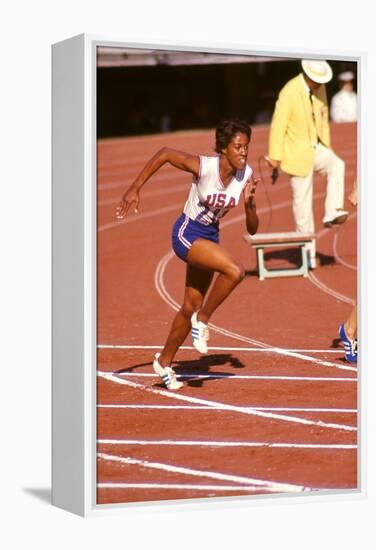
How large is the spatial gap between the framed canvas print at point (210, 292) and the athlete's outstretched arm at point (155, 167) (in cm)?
1

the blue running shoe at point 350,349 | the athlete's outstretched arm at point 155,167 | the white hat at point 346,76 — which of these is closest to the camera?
the athlete's outstretched arm at point 155,167

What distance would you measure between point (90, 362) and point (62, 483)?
0.98m

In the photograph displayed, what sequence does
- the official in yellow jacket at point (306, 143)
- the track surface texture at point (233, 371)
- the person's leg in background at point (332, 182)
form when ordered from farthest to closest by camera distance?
the person's leg in background at point (332, 182)
the official in yellow jacket at point (306, 143)
the track surface texture at point (233, 371)

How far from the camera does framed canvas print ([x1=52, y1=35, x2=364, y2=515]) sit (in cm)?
1375

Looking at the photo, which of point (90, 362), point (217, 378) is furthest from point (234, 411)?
point (90, 362)

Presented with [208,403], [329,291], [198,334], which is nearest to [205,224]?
[198,334]

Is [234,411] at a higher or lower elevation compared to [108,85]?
lower

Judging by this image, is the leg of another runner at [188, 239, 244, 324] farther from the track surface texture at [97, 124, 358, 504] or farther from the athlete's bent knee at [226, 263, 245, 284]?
the track surface texture at [97, 124, 358, 504]

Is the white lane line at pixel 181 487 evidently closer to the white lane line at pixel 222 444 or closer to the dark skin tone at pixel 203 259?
the white lane line at pixel 222 444

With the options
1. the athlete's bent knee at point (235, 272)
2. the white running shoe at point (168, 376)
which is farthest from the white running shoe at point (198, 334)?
the athlete's bent knee at point (235, 272)

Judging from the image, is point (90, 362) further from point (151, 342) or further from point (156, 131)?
point (156, 131)

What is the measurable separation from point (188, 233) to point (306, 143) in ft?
6.03

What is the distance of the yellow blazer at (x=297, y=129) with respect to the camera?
1570 centimetres

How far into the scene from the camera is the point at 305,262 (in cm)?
1645
